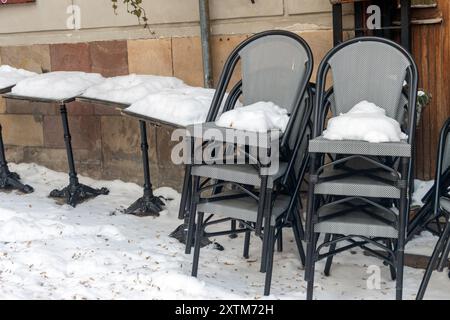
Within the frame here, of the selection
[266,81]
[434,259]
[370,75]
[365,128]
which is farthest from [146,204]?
[434,259]

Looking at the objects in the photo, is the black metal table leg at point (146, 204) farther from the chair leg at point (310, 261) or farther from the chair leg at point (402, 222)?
the chair leg at point (402, 222)

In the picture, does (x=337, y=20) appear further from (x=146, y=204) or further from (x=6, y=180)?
(x=6, y=180)

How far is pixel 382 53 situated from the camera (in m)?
4.17

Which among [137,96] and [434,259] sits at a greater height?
[137,96]

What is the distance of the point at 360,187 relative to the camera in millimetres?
3859

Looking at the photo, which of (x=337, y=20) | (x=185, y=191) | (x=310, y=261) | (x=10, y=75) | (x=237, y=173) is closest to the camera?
(x=310, y=261)

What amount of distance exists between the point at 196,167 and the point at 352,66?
1.02 metres

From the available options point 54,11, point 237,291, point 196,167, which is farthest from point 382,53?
point 54,11

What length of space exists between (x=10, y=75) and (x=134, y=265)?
260cm

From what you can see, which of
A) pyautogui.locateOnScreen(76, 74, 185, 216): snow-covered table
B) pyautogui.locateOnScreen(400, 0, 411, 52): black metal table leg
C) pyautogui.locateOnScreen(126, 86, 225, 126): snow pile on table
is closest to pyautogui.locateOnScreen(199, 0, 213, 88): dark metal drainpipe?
pyautogui.locateOnScreen(76, 74, 185, 216): snow-covered table

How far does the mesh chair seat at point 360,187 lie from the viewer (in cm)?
384

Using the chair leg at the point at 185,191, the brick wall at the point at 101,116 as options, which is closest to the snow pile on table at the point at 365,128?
the chair leg at the point at 185,191

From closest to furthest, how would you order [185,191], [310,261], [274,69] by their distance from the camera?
[310,261]
[274,69]
[185,191]

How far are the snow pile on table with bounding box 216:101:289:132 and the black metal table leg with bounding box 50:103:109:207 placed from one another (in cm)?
210
